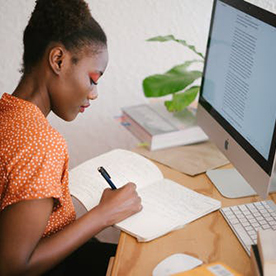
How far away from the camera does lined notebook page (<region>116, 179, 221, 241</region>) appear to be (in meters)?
0.97

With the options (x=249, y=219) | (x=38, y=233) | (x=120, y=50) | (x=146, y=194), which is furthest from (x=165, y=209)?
(x=120, y=50)

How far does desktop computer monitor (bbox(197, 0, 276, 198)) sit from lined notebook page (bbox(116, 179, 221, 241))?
10 cm

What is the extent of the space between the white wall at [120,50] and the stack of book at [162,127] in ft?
1.06

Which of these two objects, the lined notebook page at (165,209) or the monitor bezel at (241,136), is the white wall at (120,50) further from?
the lined notebook page at (165,209)

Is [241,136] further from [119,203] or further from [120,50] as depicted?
[120,50]

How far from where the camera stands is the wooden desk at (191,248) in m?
0.88

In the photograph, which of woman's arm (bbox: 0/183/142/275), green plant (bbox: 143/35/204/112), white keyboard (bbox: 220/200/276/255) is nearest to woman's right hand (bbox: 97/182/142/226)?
woman's arm (bbox: 0/183/142/275)

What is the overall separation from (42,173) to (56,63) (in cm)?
25

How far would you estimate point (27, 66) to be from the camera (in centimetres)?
100

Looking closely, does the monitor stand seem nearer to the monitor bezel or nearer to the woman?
the monitor bezel

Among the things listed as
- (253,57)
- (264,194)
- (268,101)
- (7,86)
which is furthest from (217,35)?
(7,86)

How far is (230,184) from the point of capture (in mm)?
1188

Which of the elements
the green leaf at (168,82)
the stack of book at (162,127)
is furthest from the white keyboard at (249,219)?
the green leaf at (168,82)

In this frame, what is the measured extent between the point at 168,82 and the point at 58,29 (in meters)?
0.53
